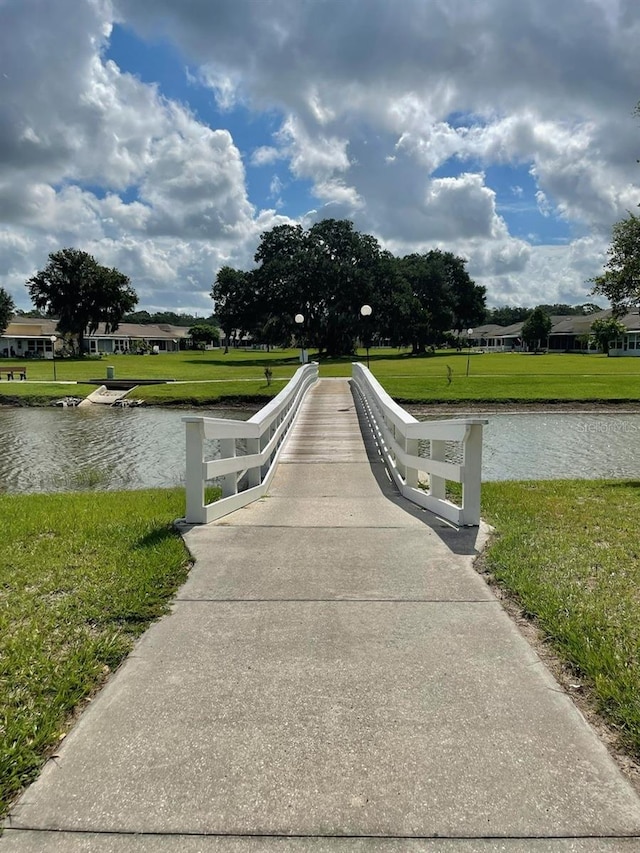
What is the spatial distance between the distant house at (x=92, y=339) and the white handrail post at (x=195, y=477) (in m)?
58.5

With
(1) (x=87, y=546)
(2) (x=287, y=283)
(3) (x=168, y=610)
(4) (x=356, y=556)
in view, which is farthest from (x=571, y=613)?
(2) (x=287, y=283)

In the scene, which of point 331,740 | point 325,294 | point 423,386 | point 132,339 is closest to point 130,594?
point 331,740

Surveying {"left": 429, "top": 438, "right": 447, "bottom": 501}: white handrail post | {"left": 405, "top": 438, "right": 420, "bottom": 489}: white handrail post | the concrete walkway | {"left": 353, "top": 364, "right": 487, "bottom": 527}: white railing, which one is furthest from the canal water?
the concrete walkway

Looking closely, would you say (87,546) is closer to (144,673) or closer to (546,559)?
(144,673)

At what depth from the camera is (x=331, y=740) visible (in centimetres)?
257

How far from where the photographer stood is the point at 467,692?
2.94m

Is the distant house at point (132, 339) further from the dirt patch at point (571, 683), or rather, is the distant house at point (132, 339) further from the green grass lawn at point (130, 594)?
the dirt patch at point (571, 683)

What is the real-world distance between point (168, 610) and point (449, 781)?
2.18 meters

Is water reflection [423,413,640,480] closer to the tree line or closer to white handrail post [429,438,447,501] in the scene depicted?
white handrail post [429,438,447,501]

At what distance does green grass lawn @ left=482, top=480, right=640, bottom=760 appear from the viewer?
3004mm

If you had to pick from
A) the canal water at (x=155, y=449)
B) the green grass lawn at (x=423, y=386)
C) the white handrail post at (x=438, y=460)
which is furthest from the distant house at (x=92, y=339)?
the white handrail post at (x=438, y=460)

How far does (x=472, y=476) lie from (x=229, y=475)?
2823 mm

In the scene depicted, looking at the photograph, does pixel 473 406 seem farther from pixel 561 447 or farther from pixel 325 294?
pixel 325 294

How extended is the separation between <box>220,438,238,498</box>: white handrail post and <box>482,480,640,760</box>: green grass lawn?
9.62 ft
